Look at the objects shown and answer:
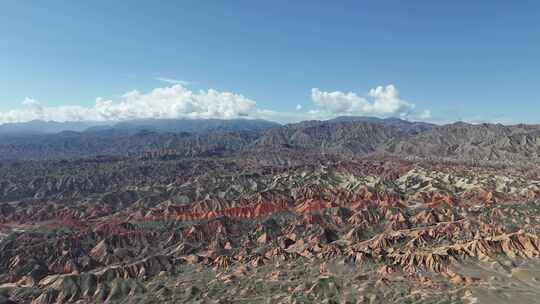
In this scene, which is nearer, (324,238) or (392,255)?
(392,255)

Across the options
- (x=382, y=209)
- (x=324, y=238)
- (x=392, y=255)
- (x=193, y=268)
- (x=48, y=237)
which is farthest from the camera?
(x=382, y=209)

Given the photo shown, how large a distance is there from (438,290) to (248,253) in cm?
6698

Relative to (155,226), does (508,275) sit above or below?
above

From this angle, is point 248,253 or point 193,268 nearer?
point 193,268

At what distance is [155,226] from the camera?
175125mm

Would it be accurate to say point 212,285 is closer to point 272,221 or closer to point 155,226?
point 272,221

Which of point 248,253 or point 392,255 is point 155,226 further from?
point 392,255

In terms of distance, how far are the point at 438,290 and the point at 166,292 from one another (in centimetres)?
6254

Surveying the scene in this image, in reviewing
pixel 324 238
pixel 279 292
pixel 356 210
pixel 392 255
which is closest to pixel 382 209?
pixel 356 210

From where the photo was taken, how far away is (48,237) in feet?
529

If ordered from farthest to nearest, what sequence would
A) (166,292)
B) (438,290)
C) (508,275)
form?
(166,292)
(508,275)
(438,290)

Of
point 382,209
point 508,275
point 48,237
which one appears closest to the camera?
point 508,275

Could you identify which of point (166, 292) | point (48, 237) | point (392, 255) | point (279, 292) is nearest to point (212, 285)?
point (166, 292)

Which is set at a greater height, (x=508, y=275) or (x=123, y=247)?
(x=508, y=275)
